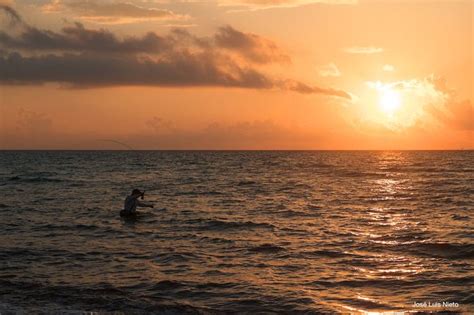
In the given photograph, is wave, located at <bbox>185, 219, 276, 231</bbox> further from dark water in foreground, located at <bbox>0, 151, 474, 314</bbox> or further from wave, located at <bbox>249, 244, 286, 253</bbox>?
wave, located at <bbox>249, 244, 286, 253</bbox>

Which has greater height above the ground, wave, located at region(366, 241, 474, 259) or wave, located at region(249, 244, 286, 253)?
wave, located at region(366, 241, 474, 259)

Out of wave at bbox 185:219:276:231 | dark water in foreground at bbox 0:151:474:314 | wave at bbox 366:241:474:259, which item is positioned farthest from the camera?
wave at bbox 185:219:276:231

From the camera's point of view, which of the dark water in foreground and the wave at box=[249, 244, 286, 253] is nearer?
the dark water in foreground

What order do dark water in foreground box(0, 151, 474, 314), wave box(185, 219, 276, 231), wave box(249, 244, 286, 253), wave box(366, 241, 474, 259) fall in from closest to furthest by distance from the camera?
1. dark water in foreground box(0, 151, 474, 314)
2. wave box(366, 241, 474, 259)
3. wave box(249, 244, 286, 253)
4. wave box(185, 219, 276, 231)

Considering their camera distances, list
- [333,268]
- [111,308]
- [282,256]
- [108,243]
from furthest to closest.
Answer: [108,243], [282,256], [333,268], [111,308]

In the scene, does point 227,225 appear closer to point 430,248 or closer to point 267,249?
point 267,249

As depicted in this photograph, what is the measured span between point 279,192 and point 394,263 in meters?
27.8

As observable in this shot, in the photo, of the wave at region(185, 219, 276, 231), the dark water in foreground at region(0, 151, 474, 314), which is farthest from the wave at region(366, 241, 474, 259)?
the wave at region(185, 219, 276, 231)

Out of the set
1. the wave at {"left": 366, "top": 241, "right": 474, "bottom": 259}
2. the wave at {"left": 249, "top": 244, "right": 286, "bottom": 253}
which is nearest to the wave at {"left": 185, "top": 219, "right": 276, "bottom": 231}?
the wave at {"left": 249, "top": 244, "right": 286, "bottom": 253}

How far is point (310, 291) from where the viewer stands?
1462 cm

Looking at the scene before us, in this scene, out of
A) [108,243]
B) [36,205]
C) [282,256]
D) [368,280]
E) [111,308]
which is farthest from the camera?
[36,205]

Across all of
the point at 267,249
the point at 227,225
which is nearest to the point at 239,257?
the point at 267,249

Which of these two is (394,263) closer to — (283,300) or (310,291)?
(310,291)

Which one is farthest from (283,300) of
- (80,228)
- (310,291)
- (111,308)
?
(80,228)
